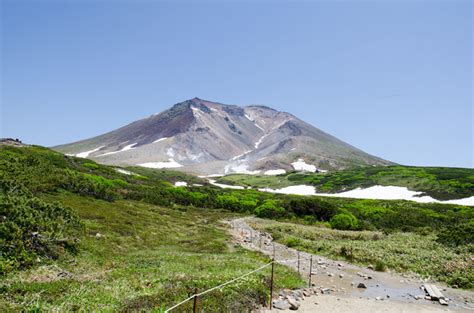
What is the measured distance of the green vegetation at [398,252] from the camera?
23.5 meters

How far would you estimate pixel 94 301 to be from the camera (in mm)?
11312

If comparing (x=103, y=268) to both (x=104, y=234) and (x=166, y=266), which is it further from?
(x=104, y=234)

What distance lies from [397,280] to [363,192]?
104 metres

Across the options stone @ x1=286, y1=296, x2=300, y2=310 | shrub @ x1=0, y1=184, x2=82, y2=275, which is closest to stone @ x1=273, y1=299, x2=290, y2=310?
stone @ x1=286, y1=296, x2=300, y2=310

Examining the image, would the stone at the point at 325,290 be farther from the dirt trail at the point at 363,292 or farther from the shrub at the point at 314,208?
the shrub at the point at 314,208

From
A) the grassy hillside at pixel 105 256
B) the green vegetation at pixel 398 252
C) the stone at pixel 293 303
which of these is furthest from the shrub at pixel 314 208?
the stone at pixel 293 303

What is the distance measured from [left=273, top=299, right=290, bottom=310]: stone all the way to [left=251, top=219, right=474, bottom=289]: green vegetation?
1310cm

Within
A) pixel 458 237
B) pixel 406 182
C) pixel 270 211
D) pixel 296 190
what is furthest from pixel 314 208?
pixel 406 182

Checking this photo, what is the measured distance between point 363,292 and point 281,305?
672 centimetres

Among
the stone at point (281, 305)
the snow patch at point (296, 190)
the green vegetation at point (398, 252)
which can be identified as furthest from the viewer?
the snow patch at point (296, 190)

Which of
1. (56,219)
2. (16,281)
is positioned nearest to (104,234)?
(56,219)

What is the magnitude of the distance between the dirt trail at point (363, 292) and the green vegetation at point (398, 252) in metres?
1.85

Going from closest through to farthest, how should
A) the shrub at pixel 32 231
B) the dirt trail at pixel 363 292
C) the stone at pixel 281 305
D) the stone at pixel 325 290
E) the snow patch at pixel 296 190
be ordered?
the stone at pixel 281 305 → the shrub at pixel 32 231 → the dirt trail at pixel 363 292 → the stone at pixel 325 290 → the snow patch at pixel 296 190

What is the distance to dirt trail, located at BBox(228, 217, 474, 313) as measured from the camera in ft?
52.2
